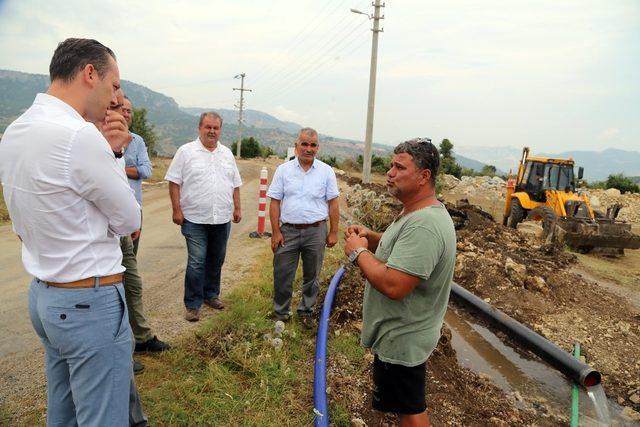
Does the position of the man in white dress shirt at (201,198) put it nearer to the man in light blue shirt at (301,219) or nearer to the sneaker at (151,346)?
the man in light blue shirt at (301,219)

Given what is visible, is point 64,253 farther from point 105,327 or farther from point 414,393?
point 414,393

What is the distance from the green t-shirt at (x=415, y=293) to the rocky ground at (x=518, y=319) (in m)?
1.05

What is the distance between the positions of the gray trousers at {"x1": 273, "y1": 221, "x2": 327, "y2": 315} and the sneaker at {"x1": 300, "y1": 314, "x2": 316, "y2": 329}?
48 mm

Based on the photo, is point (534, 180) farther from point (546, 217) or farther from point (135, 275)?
point (135, 275)

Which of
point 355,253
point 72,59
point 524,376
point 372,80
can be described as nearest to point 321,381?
point 355,253

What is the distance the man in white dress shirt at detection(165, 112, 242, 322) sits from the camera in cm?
421

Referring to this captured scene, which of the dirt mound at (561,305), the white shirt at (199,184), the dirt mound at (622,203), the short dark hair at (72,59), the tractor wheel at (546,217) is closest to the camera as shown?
the short dark hair at (72,59)

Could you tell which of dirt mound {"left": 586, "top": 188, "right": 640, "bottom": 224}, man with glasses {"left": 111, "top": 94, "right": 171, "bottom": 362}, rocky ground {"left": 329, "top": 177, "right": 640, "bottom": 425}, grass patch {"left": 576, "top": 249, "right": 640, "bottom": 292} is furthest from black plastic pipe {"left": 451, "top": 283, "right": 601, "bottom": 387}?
dirt mound {"left": 586, "top": 188, "right": 640, "bottom": 224}

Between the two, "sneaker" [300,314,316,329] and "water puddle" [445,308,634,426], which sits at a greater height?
"sneaker" [300,314,316,329]

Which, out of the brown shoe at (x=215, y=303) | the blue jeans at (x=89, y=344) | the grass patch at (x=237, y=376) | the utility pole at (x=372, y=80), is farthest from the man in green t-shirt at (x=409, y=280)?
the utility pole at (x=372, y=80)

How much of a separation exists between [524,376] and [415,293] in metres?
3.06

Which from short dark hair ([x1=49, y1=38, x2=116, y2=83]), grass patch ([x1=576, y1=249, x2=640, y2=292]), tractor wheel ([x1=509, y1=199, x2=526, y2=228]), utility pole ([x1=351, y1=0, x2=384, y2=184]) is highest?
utility pole ([x1=351, y1=0, x2=384, y2=184])

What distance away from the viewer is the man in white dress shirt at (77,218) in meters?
1.53

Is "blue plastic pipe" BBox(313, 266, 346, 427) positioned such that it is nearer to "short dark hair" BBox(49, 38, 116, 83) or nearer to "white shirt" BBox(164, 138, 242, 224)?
"white shirt" BBox(164, 138, 242, 224)
